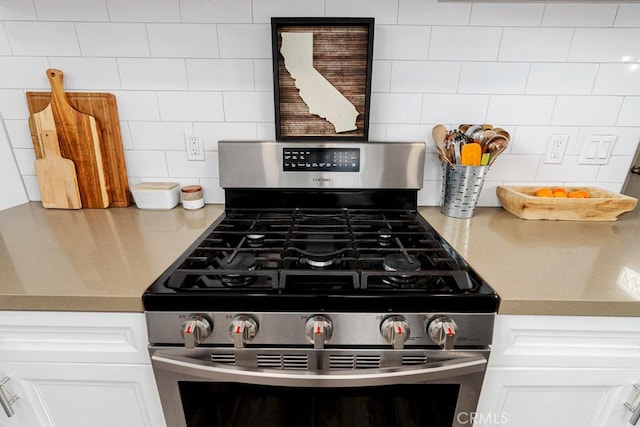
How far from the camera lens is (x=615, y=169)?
1176mm

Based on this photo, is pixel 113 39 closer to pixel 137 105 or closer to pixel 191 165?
pixel 137 105

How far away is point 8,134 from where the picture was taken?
1142mm

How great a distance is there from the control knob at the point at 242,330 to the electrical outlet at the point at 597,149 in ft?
4.35

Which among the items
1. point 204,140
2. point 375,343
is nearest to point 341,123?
point 204,140

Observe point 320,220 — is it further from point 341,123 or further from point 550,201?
point 550,201

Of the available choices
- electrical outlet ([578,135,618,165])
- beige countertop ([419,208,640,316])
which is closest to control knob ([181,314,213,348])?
beige countertop ([419,208,640,316])

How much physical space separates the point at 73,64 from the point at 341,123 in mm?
963

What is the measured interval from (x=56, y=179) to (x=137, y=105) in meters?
0.40

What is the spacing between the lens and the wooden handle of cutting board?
1.07 meters

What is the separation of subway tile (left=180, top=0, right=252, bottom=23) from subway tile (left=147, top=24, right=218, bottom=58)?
0.02 metres

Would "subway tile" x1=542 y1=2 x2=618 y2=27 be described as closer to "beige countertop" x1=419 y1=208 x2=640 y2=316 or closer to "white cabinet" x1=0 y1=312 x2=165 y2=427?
"beige countertop" x1=419 y1=208 x2=640 y2=316

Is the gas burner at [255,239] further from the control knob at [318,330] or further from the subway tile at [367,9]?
the subway tile at [367,9]

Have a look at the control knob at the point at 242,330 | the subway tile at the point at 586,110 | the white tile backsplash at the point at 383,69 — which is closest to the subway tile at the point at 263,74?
the white tile backsplash at the point at 383,69

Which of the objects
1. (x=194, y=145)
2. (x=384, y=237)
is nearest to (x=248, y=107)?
(x=194, y=145)
